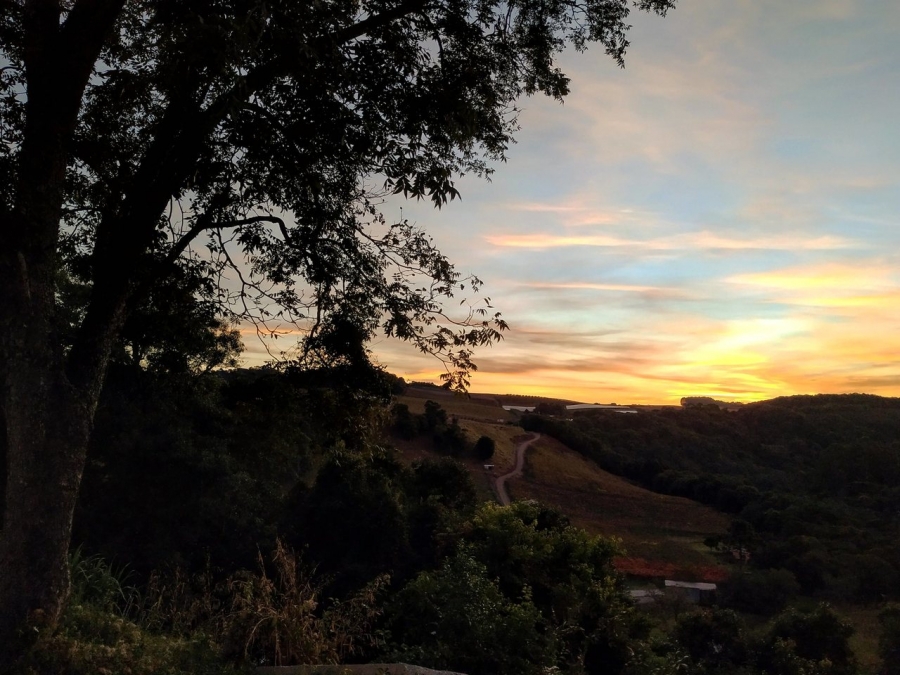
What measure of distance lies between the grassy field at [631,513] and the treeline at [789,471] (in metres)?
2.72

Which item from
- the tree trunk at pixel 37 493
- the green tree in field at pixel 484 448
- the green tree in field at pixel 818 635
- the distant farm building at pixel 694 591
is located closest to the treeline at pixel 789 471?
the distant farm building at pixel 694 591

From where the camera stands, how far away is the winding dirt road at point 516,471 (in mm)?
42688

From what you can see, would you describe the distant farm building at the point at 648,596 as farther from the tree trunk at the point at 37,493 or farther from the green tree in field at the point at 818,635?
the tree trunk at the point at 37,493

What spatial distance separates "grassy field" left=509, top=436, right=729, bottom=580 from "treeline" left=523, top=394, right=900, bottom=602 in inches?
107

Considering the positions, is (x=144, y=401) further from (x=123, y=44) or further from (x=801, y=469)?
(x=801, y=469)

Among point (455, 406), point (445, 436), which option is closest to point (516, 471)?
point (445, 436)

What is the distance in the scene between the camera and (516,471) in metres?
50.3

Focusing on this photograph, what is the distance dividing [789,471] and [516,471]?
Answer: 3175 centimetres

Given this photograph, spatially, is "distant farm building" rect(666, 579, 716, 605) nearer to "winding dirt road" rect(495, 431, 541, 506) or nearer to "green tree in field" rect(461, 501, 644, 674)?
"winding dirt road" rect(495, 431, 541, 506)

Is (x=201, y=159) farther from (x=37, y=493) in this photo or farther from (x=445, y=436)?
(x=445, y=436)

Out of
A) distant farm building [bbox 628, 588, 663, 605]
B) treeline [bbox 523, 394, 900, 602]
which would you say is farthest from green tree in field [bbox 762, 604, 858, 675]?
treeline [bbox 523, 394, 900, 602]

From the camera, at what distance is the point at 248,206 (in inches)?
299

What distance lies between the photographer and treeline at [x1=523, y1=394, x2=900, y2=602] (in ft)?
120

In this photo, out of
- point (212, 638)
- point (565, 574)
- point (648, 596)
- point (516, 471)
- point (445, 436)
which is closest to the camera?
point (212, 638)
